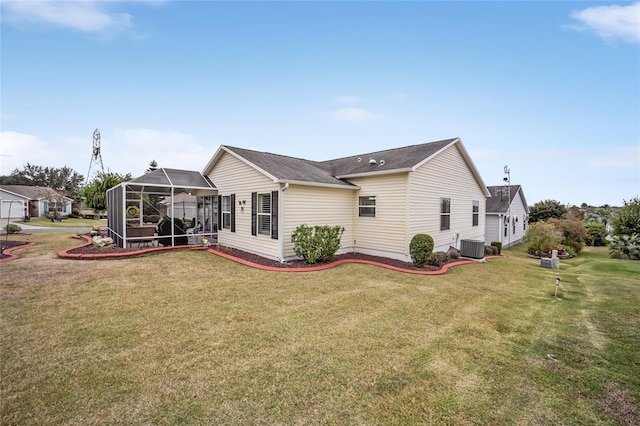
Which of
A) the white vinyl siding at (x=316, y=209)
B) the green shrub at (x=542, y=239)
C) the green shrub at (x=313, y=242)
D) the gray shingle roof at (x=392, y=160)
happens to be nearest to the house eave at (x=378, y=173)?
the gray shingle roof at (x=392, y=160)

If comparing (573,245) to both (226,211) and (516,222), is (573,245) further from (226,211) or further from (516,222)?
(226,211)

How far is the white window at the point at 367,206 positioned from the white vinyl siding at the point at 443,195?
1.58m

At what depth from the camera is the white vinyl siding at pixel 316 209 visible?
9.99 meters

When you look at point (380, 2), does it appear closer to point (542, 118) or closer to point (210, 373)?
point (542, 118)

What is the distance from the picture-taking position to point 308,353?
3.86 m

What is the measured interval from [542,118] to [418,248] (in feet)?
37.6

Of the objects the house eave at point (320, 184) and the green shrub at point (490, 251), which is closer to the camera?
the house eave at point (320, 184)

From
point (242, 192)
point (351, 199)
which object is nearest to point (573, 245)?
point (351, 199)

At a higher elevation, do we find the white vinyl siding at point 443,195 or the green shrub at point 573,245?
the white vinyl siding at point 443,195

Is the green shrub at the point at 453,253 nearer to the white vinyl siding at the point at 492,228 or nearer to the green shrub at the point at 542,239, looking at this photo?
the green shrub at the point at 542,239

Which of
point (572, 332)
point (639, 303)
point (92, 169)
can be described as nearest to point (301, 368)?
point (572, 332)

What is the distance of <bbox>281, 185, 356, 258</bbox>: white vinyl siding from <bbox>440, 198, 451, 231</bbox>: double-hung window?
3.96 metres

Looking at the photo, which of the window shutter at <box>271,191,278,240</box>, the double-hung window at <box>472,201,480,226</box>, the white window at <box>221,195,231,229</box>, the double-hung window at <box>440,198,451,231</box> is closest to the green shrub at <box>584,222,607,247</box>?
the double-hung window at <box>472,201,480,226</box>

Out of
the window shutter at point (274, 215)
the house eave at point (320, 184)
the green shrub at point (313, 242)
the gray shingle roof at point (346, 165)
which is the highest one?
the gray shingle roof at point (346, 165)
